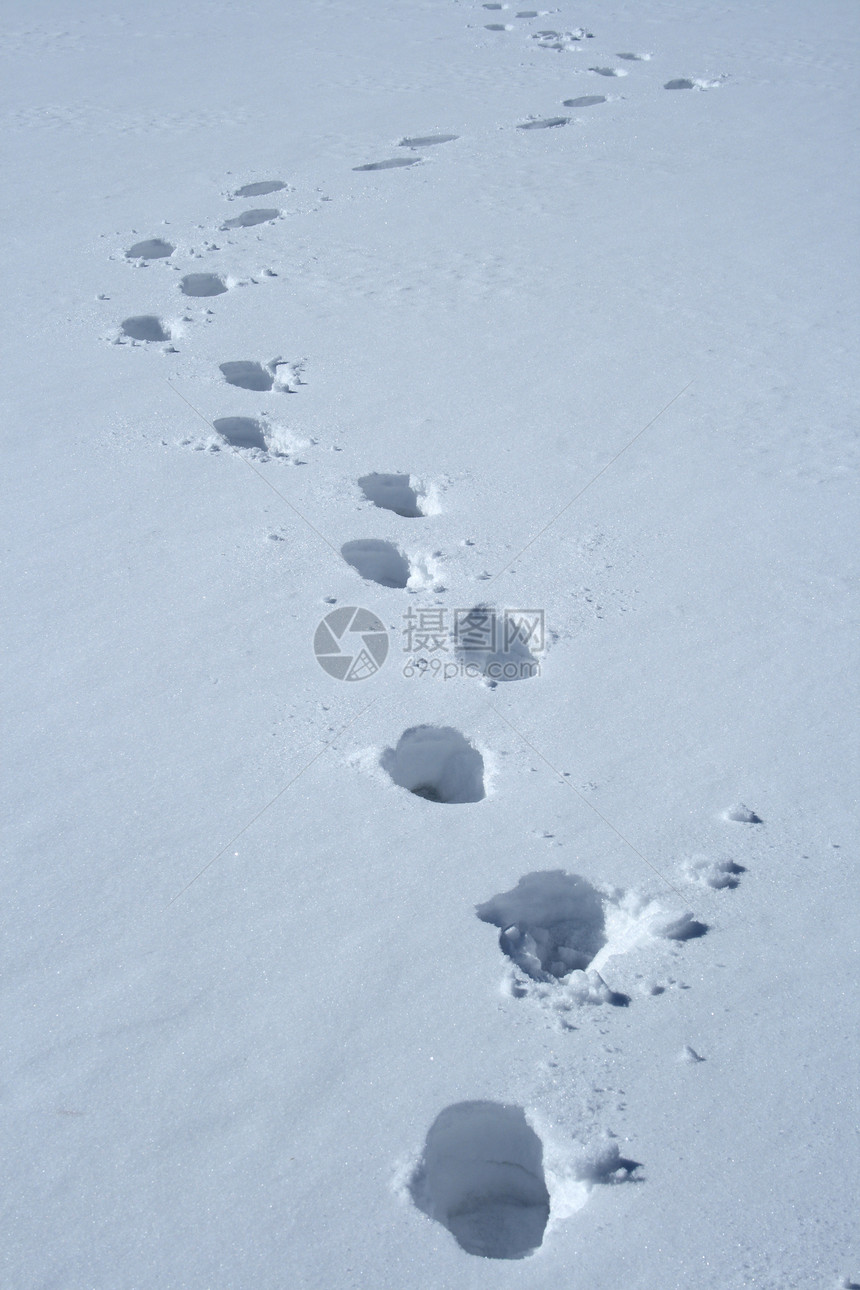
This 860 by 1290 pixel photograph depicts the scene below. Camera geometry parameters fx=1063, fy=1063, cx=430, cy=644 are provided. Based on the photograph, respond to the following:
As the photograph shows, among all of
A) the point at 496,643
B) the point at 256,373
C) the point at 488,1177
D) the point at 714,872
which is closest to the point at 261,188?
the point at 256,373

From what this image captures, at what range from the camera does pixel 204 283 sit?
167 inches

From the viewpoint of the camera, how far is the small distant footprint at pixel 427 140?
17.9 feet

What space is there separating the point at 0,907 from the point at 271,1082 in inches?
24.3

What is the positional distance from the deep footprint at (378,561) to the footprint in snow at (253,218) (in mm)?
2523

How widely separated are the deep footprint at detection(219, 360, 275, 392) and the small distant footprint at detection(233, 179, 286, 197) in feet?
5.84

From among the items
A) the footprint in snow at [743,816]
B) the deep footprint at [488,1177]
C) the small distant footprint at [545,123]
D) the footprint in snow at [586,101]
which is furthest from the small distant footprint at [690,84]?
the deep footprint at [488,1177]

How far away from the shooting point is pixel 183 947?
71.4 inches

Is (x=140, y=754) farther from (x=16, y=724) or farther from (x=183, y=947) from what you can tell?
(x=183, y=947)

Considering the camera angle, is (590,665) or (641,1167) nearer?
(641,1167)

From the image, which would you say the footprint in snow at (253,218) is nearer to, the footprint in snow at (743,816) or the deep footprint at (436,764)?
the deep footprint at (436,764)

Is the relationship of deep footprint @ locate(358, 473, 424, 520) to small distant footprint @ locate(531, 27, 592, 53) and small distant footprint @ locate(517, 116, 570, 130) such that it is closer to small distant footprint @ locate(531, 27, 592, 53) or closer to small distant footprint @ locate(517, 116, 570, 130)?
small distant footprint @ locate(517, 116, 570, 130)

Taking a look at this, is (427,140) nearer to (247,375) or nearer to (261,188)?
(261,188)

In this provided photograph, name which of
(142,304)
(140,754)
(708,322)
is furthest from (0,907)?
(708,322)

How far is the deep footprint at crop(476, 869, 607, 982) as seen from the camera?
6.02ft
